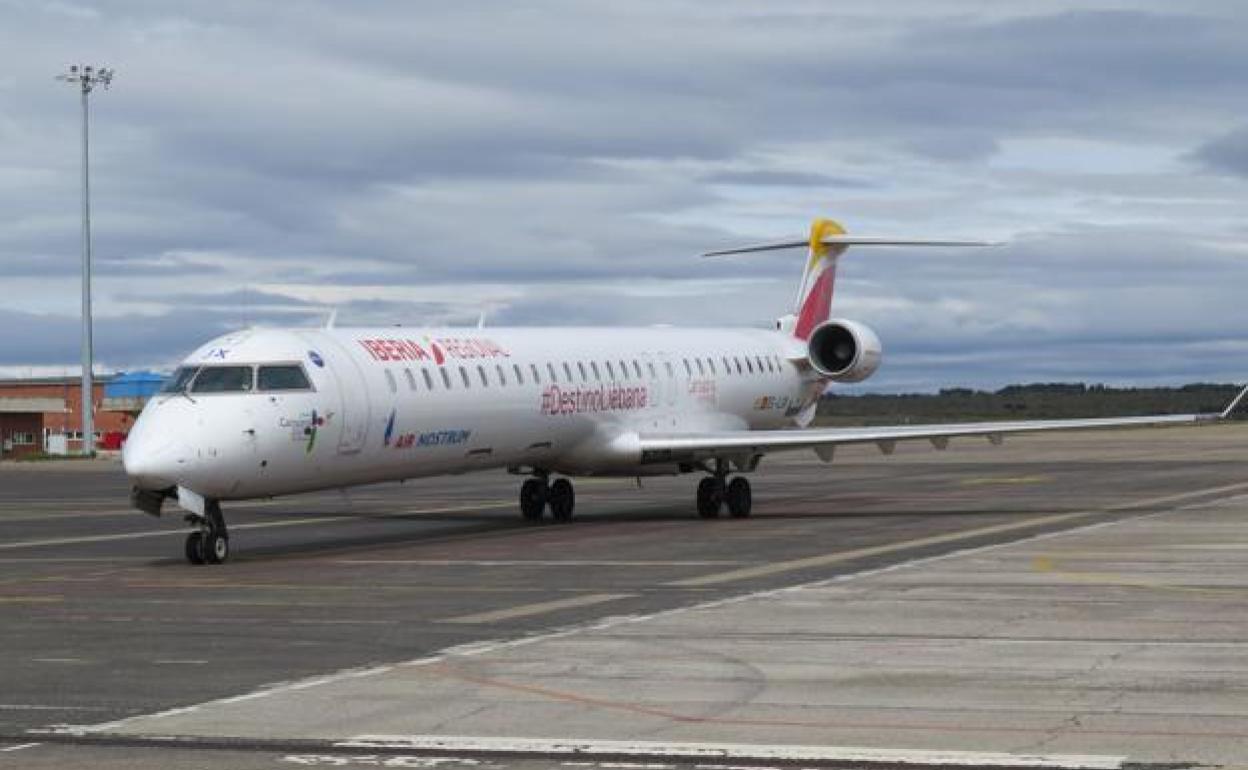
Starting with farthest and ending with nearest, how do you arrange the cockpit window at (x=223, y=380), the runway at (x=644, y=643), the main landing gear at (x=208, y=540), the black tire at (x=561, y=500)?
the black tire at (x=561, y=500)
the cockpit window at (x=223, y=380)
the main landing gear at (x=208, y=540)
the runway at (x=644, y=643)

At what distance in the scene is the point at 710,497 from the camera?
32.0 metres

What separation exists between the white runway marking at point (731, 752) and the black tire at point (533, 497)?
21.8 metres

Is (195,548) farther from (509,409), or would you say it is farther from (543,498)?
(543,498)

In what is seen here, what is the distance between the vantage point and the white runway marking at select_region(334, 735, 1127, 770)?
9844 millimetres

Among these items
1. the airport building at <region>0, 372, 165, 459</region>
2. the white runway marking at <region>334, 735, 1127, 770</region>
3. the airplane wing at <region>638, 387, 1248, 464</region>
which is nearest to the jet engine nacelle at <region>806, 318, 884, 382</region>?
the airplane wing at <region>638, 387, 1248, 464</region>

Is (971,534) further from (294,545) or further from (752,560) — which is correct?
(294,545)

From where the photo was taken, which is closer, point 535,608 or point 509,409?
point 535,608

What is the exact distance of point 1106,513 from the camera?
101 feet

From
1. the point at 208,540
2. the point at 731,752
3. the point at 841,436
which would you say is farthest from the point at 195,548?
the point at 731,752

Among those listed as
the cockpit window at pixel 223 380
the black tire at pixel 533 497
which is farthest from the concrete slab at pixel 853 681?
the black tire at pixel 533 497

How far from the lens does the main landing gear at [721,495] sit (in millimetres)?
32000

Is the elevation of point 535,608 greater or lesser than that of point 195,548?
lesser

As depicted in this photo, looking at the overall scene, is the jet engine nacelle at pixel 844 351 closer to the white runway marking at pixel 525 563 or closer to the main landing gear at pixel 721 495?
the main landing gear at pixel 721 495

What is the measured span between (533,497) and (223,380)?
9247mm
